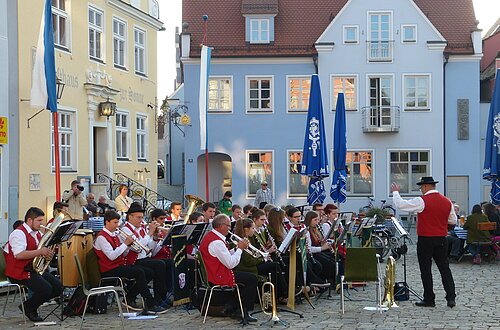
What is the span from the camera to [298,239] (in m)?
12.8

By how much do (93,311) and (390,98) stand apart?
27117 millimetres

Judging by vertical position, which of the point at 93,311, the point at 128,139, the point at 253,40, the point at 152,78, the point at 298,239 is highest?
the point at 253,40

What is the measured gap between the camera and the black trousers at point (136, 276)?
12.2 m

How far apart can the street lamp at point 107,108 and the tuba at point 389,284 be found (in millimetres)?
14345

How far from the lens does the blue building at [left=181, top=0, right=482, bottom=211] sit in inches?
1481

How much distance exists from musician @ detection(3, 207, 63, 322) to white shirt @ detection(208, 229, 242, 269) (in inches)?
86.2

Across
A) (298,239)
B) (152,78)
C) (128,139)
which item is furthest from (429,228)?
(152,78)

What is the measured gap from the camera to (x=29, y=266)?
38.6 ft

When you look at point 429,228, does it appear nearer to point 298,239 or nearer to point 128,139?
point 298,239

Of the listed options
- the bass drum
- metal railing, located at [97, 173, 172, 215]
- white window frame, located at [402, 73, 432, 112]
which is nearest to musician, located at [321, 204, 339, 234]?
the bass drum

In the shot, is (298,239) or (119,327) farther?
(298,239)

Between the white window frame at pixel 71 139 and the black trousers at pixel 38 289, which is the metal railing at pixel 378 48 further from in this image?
the black trousers at pixel 38 289

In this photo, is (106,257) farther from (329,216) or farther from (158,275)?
(329,216)

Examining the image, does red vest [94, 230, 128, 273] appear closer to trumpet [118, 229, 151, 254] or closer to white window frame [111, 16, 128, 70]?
trumpet [118, 229, 151, 254]
